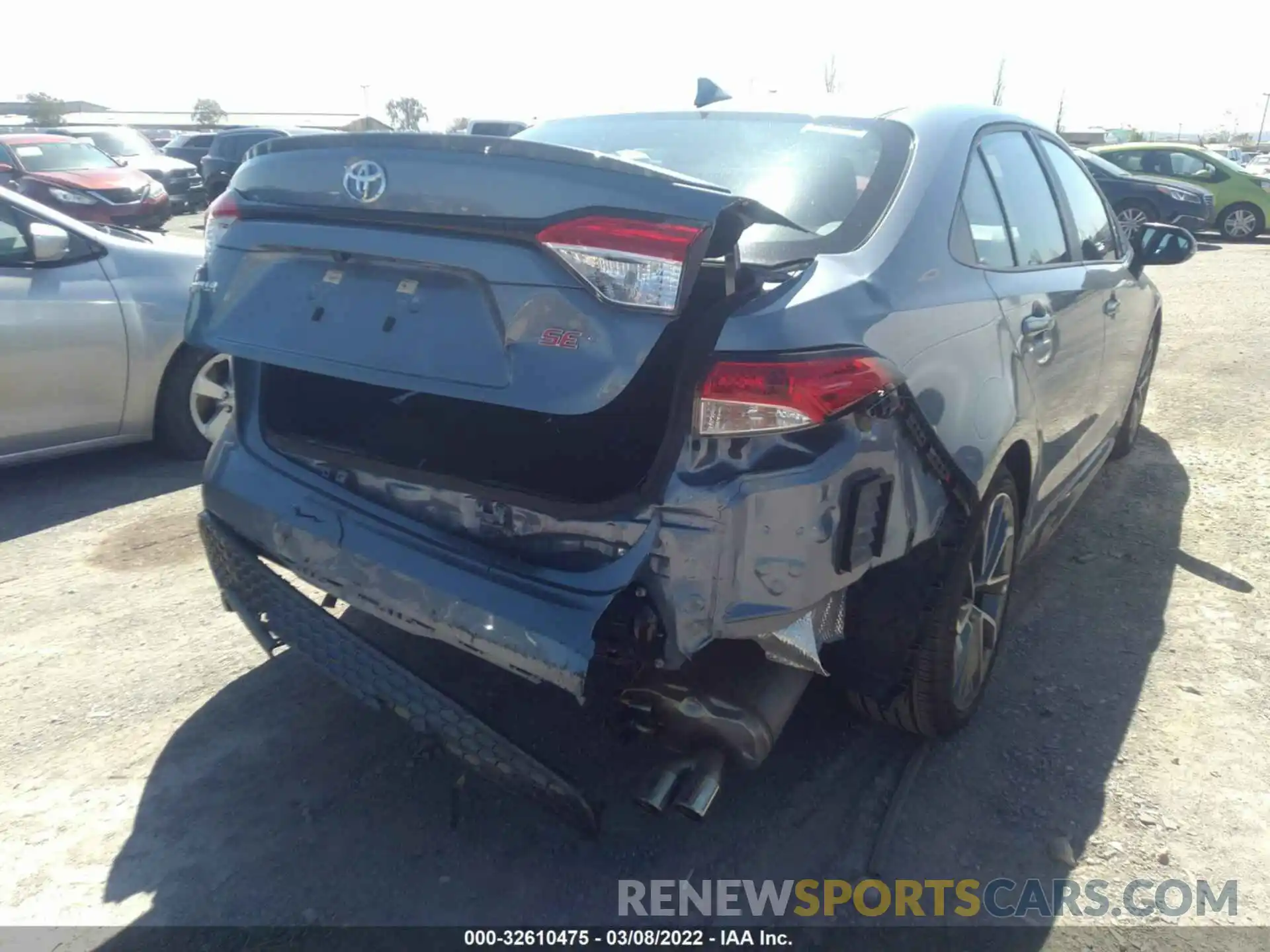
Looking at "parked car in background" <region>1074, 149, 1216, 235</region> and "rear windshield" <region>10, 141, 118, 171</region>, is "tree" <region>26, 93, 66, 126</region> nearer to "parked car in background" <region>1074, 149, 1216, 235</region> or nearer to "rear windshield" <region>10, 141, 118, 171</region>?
"rear windshield" <region>10, 141, 118, 171</region>

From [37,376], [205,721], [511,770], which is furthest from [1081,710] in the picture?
[37,376]

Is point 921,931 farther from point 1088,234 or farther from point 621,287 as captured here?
point 1088,234

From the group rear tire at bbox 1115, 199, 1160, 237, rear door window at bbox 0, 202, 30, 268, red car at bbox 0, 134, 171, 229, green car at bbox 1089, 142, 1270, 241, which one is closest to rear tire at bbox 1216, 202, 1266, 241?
green car at bbox 1089, 142, 1270, 241

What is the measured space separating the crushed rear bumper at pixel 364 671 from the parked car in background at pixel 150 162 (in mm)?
18657

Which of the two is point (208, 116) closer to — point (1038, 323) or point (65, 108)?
point (65, 108)

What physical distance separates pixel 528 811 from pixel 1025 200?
2.56 m

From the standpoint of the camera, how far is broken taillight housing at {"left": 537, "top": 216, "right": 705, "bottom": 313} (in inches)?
79.9

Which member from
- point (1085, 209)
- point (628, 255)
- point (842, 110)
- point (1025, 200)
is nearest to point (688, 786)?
point (628, 255)

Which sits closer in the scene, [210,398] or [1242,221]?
[210,398]

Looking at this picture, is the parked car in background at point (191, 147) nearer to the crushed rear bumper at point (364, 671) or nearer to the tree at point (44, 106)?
the tree at point (44, 106)

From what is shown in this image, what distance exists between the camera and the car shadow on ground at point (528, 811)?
2420 millimetres

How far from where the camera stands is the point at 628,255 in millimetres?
2055

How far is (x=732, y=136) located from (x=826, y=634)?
61.8 inches

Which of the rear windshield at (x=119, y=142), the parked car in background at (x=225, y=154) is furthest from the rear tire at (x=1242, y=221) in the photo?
the rear windshield at (x=119, y=142)
